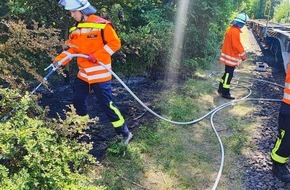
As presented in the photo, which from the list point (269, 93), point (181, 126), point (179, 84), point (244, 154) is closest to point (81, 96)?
point (181, 126)

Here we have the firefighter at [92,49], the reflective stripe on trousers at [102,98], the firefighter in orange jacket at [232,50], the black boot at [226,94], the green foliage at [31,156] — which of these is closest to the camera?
the green foliage at [31,156]

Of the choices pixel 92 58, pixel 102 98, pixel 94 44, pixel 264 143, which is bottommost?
pixel 264 143

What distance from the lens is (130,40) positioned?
6.56m

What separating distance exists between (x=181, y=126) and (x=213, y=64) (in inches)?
228

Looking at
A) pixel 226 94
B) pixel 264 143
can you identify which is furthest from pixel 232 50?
pixel 264 143

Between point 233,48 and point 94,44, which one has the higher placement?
point 94,44

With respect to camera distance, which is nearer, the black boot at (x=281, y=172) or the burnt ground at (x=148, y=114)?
the black boot at (x=281, y=172)

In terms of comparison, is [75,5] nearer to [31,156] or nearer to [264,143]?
[31,156]

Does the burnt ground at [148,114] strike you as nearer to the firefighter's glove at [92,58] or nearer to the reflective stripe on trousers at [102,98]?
the reflective stripe on trousers at [102,98]

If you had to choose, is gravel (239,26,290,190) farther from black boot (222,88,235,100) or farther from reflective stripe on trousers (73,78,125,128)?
reflective stripe on trousers (73,78,125,128)

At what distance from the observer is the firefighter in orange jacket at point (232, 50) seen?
6.43 m

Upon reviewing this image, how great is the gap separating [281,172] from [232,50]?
3352mm

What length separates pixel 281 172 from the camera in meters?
3.78

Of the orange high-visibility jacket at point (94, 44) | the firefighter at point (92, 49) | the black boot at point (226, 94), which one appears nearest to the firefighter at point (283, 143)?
the firefighter at point (92, 49)
